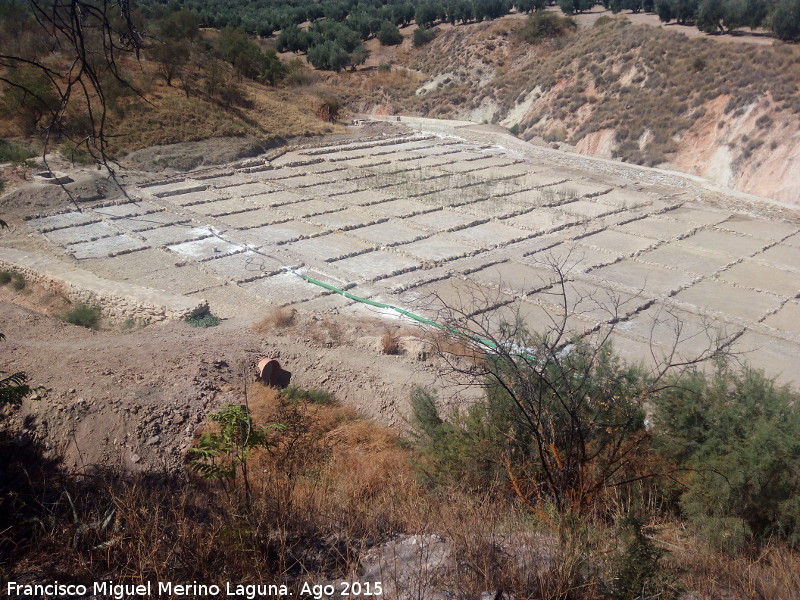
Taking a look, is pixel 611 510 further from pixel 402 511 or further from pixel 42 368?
pixel 42 368

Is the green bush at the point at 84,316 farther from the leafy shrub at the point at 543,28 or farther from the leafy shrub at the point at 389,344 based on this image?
the leafy shrub at the point at 543,28

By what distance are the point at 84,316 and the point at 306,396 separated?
5.18m

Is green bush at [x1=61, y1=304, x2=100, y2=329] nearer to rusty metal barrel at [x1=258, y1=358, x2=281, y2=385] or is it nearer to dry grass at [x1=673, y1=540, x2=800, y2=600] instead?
rusty metal barrel at [x1=258, y1=358, x2=281, y2=385]

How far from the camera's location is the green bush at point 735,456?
18.3 feet

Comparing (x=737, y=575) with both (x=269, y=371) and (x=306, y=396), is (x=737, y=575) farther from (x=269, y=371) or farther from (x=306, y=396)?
(x=269, y=371)

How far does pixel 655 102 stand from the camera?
88.5ft

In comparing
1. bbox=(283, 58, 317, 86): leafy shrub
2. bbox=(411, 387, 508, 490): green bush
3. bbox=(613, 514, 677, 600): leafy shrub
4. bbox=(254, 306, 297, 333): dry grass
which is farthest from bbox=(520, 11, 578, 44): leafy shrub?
bbox=(613, 514, 677, 600): leafy shrub

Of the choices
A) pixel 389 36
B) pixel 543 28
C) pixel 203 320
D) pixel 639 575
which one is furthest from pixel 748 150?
pixel 389 36

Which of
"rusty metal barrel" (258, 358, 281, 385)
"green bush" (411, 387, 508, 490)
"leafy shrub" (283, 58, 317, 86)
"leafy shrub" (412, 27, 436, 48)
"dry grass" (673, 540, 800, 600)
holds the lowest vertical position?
"rusty metal barrel" (258, 358, 281, 385)

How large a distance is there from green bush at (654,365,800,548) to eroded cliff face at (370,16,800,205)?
54.9 ft

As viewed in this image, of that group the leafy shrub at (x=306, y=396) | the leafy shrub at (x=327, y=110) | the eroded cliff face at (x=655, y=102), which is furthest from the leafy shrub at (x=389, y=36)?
the leafy shrub at (x=306, y=396)

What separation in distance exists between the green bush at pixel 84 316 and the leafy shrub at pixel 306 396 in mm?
4562

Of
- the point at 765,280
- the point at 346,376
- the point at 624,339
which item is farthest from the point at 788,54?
the point at 346,376

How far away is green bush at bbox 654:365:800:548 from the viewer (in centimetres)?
557
